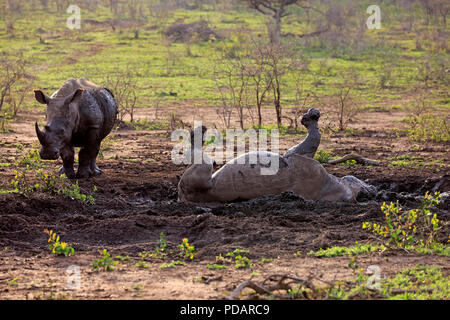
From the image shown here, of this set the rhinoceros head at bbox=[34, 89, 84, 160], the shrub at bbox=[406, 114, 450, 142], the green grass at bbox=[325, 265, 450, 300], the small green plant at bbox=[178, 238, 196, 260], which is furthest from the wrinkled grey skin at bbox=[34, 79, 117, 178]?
the shrub at bbox=[406, 114, 450, 142]

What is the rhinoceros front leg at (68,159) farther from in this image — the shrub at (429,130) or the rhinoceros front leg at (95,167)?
the shrub at (429,130)

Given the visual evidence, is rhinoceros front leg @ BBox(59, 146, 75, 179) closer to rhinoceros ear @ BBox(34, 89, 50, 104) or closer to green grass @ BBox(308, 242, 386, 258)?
rhinoceros ear @ BBox(34, 89, 50, 104)

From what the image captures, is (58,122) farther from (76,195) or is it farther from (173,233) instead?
(173,233)

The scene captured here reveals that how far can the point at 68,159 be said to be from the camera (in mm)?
8852

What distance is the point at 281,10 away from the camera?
2805 centimetres

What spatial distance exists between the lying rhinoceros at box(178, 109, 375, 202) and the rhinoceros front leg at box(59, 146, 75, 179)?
2.09 metres

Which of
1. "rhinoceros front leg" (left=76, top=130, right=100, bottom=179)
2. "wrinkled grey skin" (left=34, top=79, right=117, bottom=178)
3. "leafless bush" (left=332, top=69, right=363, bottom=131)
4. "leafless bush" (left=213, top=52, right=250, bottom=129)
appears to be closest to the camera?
"wrinkled grey skin" (left=34, top=79, right=117, bottom=178)

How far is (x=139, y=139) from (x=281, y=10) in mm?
16547

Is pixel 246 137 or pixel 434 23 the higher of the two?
pixel 434 23

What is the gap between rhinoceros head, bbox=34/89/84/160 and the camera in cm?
819

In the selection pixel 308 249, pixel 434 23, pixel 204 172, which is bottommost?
pixel 308 249
